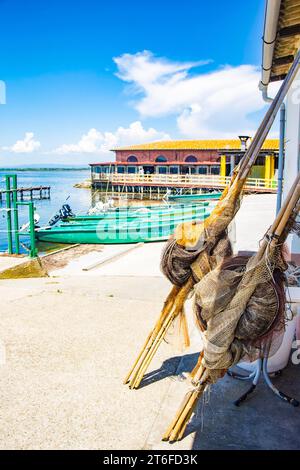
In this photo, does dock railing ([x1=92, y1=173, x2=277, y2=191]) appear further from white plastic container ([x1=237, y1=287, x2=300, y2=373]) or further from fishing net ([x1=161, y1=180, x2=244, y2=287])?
fishing net ([x1=161, y1=180, x2=244, y2=287])

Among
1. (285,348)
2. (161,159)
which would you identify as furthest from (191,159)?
(285,348)

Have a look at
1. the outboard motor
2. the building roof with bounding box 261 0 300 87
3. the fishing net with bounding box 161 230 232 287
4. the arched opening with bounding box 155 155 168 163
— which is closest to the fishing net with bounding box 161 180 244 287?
the fishing net with bounding box 161 230 232 287

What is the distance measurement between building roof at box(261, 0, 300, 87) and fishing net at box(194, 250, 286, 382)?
2.49 meters

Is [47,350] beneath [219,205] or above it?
beneath

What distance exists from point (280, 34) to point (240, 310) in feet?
11.9

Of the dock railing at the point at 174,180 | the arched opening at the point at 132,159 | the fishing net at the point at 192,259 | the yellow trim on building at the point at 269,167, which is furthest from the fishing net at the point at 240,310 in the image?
the arched opening at the point at 132,159

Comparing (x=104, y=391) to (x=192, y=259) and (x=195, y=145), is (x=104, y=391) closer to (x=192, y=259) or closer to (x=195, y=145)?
(x=192, y=259)

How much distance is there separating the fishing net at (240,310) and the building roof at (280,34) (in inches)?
98.1

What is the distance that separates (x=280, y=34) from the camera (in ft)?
14.7

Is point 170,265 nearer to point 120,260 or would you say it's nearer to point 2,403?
point 2,403

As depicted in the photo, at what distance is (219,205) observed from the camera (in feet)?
10.6

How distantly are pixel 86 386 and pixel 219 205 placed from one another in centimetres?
214

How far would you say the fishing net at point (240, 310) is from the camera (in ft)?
7.56
